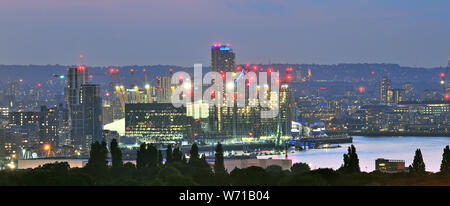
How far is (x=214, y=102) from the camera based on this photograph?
10825 cm

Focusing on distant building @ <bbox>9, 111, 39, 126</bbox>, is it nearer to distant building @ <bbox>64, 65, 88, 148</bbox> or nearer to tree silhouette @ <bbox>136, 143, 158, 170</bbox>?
distant building @ <bbox>64, 65, 88, 148</bbox>

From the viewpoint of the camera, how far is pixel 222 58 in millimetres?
122625

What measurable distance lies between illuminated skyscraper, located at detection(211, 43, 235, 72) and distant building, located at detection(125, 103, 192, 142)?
2184 centimetres

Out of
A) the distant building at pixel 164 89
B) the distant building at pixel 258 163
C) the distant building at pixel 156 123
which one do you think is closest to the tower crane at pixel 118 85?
the distant building at pixel 164 89

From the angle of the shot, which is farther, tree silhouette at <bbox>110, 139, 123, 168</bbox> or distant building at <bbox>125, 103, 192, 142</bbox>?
distant building at <bbox>125, 103, 192, 142</bbox>

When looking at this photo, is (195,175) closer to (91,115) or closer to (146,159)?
(146,159)

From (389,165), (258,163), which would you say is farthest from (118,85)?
(389,165)

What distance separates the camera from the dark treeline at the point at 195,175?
28422 millimetres

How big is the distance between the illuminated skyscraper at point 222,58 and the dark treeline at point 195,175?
7832cm

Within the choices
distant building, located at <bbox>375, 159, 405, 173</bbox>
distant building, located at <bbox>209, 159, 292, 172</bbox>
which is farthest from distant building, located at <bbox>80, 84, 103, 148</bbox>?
distant building, located at <bbox>375, 159, 405, 173</bbox>

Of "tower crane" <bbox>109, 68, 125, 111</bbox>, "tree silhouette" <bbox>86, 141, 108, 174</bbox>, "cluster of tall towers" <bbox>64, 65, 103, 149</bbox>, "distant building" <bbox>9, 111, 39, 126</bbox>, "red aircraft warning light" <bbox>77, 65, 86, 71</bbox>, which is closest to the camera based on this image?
"tree silhouette" <bbox>86, 141, 108, 174</bbox>

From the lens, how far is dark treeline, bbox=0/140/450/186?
28422mm

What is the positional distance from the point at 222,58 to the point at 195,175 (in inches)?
3484
